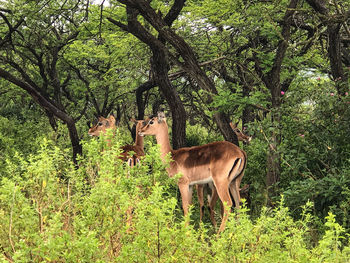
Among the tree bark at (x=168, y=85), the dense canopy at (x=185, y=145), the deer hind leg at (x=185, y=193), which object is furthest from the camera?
the tree bark at (x=168, y=85)

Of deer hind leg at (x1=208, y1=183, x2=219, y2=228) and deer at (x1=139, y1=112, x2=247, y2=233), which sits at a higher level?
deer at (x1=139, y1=112, x2=247, y2=233)

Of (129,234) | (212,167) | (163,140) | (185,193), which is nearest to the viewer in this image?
(129,234)

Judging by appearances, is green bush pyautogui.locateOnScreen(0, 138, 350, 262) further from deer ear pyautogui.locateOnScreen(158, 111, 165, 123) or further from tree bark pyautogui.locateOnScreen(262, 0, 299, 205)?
deer ear pyautogui.locateOnScreen(158, 111, 165, 123)

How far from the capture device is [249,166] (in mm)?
8930

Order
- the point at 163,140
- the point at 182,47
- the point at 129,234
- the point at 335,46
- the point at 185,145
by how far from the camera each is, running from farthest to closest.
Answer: the point at 185,145 < the point at 182,47 < the point at 335,46 < the point at 163,140 < the point at 129,234

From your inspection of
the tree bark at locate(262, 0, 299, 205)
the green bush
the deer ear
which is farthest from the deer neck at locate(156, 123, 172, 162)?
the green bush

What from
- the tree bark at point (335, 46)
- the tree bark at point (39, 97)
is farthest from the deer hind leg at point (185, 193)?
the tree bark at point (39, 97)

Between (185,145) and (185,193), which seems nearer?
(185,193)

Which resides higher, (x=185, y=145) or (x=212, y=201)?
(x=185, y=145)

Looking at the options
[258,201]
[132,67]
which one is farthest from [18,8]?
[258,201]

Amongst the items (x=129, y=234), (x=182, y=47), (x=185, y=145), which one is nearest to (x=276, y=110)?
(x=182, y=47)

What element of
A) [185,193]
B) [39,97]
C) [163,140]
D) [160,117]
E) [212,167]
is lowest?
[185,193]

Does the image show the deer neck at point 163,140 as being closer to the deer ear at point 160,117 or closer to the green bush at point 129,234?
the deer ear at point 160,117

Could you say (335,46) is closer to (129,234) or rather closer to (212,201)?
(212,201)
